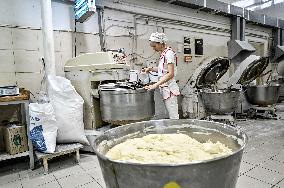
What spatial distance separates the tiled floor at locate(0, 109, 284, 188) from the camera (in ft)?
7.54

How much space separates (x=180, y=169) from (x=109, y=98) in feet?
7.11

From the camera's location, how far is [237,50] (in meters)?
6.30

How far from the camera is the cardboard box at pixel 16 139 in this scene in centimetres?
269

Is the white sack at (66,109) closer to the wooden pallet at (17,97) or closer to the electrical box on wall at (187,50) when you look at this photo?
the wooden pallet at (17,97)

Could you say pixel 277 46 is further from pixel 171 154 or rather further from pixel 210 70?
pixel 171 154

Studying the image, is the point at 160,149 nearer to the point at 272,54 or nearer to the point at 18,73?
the point at 18,73

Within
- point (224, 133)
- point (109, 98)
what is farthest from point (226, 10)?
point (224, 133)

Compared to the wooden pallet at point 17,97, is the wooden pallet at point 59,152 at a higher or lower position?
lower

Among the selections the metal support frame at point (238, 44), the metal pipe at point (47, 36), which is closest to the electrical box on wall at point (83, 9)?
the metal pipe at point (47, 36)

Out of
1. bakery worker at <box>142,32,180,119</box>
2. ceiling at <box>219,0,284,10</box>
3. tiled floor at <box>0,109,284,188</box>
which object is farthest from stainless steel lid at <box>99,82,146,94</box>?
ceiling at <box>219,0,284,10</box>

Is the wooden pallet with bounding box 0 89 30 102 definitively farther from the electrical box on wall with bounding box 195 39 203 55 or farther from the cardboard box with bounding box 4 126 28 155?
the electrical box on wall with bounding box 195 39 203 55

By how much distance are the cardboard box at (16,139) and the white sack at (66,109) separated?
0.40 m

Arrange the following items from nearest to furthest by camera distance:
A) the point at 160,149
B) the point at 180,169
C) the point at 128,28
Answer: the point at 180,169
the point at 160,149
the point at 128,28

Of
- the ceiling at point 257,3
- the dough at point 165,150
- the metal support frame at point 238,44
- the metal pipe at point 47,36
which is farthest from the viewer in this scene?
the ceiling at point 257,3
